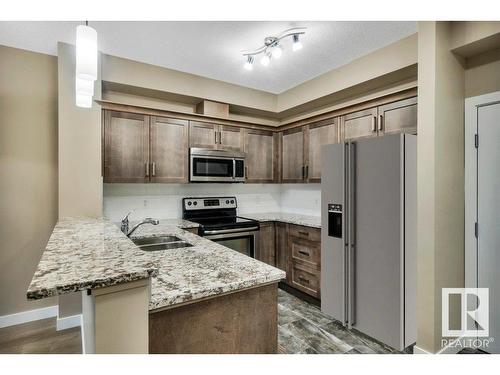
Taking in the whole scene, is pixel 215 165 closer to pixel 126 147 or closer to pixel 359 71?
pixel 126 147

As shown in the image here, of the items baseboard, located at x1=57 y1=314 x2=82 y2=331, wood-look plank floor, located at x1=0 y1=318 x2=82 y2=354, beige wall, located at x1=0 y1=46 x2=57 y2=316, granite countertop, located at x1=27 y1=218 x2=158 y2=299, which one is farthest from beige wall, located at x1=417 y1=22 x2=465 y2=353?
beige wall, located at x1=0 y1=46 x2=57 y2=316

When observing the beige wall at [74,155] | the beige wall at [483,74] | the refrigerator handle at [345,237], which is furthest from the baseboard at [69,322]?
the beige wall at [483,74]

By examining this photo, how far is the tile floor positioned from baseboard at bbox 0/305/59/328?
7.64 ft

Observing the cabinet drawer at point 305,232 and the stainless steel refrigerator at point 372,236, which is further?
the cabinet drawer at point 305,232

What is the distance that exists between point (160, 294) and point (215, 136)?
272 centimetres

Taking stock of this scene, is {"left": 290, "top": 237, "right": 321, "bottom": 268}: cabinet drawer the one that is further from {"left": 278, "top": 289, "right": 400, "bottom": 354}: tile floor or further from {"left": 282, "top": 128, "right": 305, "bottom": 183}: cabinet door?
{"left": 282, "top": 128, "right": 305, "bottom": 183}: cabinet door

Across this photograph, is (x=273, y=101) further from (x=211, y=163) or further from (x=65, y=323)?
(x=65, y=323)

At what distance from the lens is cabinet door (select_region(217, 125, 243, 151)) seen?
11.8 feet

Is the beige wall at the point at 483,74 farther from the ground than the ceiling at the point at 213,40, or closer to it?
closer to it

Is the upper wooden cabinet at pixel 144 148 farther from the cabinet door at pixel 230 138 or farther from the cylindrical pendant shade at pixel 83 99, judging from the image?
the cylindrical pendant shade at pixel 83 99

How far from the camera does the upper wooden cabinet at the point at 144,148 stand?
9.68 feet

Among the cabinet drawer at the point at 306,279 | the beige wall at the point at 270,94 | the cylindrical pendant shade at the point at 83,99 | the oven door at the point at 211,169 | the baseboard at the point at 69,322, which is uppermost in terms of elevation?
the beige wall at the point at 270,94

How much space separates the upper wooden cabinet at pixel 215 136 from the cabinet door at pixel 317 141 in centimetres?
91

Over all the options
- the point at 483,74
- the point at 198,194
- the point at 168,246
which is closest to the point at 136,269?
the point at 168,246
